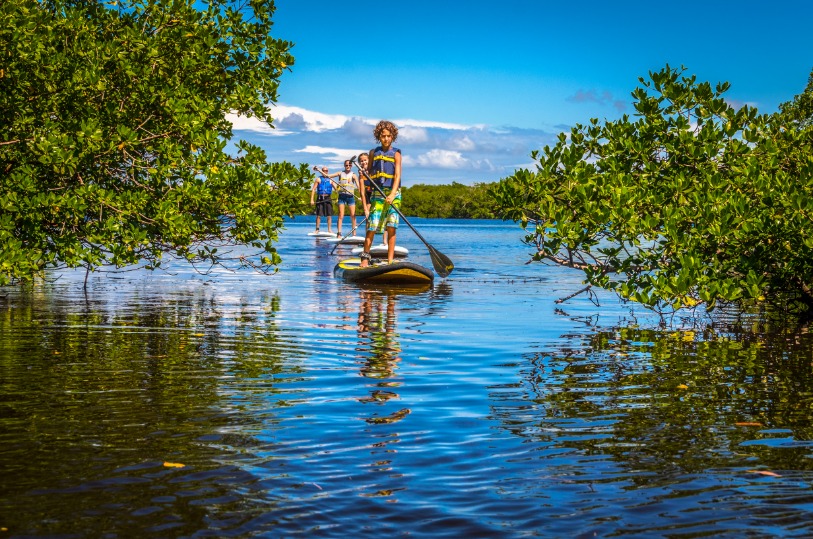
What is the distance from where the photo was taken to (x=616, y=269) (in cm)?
1137

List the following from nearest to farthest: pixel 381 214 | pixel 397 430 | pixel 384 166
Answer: pixel 397 430 → pixel 384 166 → pixel 381 214

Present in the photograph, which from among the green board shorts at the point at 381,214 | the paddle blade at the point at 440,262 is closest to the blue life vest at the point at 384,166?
the green board shorts at the point at 381,214

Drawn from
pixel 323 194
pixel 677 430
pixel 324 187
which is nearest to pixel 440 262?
pixel 677 430

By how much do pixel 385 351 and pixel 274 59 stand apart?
5.98 m

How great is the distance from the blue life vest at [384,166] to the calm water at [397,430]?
19.2 ft

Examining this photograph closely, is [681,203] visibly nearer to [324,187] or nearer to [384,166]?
[384,166]

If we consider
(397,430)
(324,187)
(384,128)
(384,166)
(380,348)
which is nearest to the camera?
(397,430)

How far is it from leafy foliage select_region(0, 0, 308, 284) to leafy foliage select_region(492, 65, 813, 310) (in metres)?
3.96

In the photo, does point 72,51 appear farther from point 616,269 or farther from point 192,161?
point 616,269

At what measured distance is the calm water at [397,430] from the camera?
4.16 meters

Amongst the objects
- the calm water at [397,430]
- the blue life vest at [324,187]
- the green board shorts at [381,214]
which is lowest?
the calm water at [397,430]

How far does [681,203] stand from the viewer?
11266mm

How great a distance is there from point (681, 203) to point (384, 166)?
24.4ft

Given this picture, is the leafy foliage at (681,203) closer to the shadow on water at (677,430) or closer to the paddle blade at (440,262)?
the shadow on water at (677,430)
